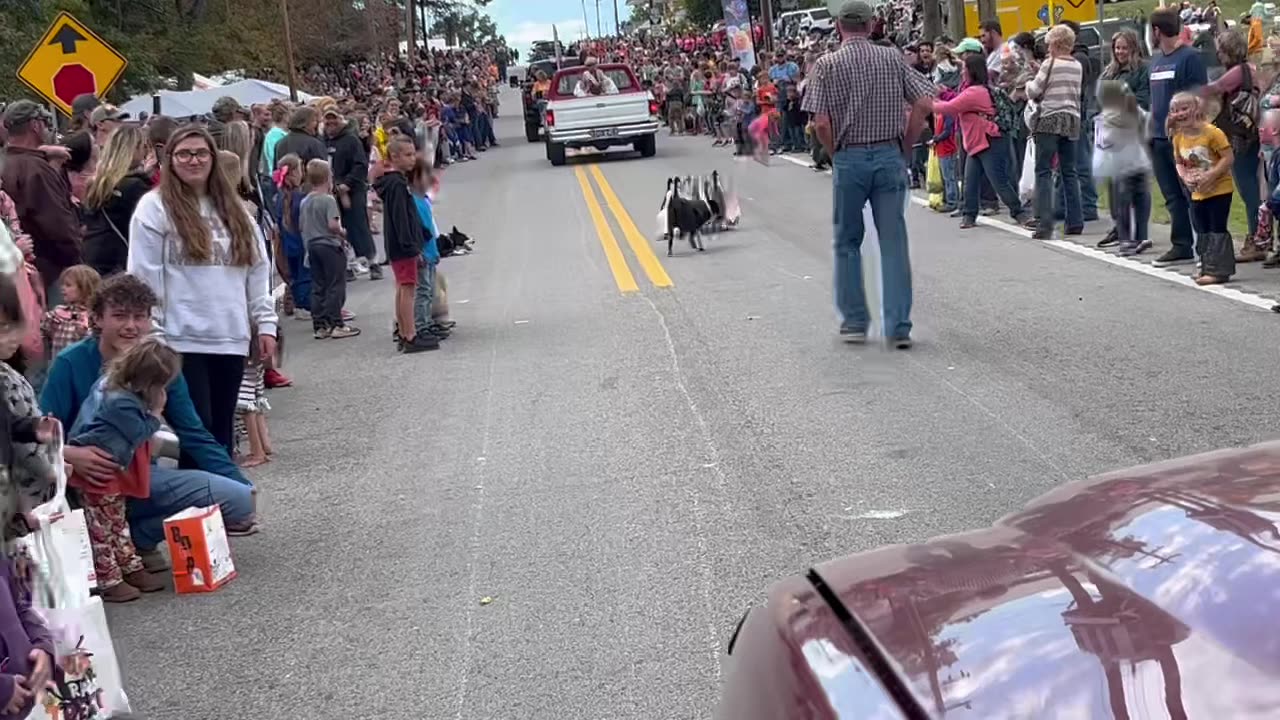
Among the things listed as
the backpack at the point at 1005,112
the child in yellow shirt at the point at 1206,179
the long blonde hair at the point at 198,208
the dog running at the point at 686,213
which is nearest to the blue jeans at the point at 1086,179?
the backpack at the point at 1005,112

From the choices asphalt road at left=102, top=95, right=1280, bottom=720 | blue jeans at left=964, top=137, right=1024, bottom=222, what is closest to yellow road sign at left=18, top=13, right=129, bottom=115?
asphalt road at left=102, top=95, right=1280, bottom=720

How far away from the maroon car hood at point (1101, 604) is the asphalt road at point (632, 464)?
209 cm

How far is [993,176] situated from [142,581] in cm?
1171

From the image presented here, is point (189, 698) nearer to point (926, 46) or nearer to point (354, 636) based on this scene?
point (354, 636)

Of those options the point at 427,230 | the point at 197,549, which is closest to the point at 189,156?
the point at 197,549

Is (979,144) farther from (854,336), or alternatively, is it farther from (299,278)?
(299,278)

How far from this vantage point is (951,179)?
1738cm

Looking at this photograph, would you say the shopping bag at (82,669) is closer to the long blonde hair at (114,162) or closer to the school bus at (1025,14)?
the long blonde hair at (114,162)

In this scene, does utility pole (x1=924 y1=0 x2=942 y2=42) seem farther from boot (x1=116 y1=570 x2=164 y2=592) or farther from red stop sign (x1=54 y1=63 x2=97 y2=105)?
boot (x1=116 y1=570 x2=164 y2=592)

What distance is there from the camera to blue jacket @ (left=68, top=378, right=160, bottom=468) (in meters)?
5.84

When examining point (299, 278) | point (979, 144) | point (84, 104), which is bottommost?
point (299, 278)

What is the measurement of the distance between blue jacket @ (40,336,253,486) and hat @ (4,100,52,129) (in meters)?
3.48

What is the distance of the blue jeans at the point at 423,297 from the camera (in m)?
11.2

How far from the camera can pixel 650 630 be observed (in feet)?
16.8
